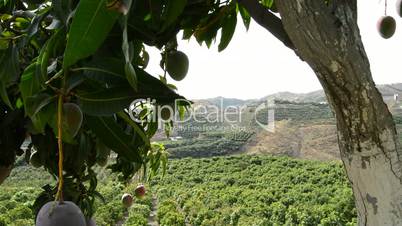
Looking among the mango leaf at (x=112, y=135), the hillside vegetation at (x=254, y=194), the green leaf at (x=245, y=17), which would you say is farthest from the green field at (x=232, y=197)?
the mango leaf at (x=112, y=135)

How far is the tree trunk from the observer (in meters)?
0.64

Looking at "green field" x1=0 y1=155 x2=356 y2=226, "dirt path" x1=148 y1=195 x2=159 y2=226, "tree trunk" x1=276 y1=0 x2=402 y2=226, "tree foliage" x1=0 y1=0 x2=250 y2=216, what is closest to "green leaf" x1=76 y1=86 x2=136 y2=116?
"tree foliage" x1=0 y1=0 x2=250 y2=216

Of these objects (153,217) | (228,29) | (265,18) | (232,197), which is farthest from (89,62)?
(232,197)

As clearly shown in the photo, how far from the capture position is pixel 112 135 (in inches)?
31.6

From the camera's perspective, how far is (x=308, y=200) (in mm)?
11641

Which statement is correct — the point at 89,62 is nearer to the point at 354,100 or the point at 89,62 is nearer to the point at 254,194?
the point at 354,100

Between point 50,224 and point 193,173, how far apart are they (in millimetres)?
17502

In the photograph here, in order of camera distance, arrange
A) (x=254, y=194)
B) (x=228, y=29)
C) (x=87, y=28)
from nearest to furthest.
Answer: (x=87, y=28), (x=228, y=29), (x=254, y=194)

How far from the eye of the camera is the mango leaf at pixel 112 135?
0.79 m

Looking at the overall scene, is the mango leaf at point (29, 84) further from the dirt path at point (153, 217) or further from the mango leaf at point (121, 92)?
the dirt path at point (153, 217)

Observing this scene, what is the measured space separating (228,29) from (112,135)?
44 centimetres

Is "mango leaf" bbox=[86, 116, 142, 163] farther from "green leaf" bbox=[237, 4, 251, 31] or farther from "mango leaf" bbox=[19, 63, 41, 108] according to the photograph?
"green leaf" bbox=[237, 4, 251, 31]

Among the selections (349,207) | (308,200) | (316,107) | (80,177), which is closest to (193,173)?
(308,200)

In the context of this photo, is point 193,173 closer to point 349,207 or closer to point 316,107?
point 349,207
